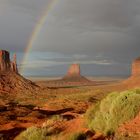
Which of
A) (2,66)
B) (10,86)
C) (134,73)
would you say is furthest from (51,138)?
(134,73)

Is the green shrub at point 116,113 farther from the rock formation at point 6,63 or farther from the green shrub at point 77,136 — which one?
the rock formation at point 6,63

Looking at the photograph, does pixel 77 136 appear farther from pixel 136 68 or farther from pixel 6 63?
pixel 136 68

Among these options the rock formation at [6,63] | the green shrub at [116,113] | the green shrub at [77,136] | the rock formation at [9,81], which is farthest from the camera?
the rock formation at [6,63]

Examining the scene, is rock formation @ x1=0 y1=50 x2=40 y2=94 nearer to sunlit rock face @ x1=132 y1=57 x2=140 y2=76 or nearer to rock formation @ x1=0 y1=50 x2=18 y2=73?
rock formation @ x1=0 y1=50 x2=18 y2=73

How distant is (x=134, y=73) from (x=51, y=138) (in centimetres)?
18285

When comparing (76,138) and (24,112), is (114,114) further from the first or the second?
(24,112)

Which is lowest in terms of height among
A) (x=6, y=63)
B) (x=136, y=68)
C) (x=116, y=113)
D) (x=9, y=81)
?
(x=9, y=81)

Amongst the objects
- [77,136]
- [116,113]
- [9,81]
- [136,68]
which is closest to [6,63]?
[9,81]

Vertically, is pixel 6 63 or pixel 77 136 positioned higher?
pixel 6 63

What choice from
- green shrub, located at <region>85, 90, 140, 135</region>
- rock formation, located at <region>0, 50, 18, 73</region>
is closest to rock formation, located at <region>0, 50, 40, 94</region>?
rock formation, located at <region>0, 50, 18, 73</region>

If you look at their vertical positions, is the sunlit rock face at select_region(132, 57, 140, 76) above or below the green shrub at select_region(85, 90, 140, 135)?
above

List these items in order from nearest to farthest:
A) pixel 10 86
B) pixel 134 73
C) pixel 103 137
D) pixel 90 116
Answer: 1. pixel 103 137
2. pixel 90 116
3. pixel 10 86
4. pixel 134 73

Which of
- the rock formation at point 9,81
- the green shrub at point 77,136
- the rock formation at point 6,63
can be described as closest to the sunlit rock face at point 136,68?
the rock formation at point 6,63

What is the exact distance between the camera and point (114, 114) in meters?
16.8
